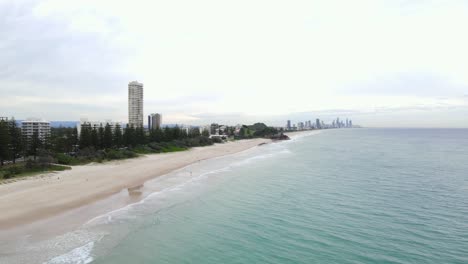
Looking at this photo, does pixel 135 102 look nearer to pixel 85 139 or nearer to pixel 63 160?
pixel 85 139

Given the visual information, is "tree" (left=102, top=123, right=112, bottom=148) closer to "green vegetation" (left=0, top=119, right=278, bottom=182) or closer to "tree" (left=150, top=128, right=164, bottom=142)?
"green vegetation" (left=0, top=119, right=278, bottom=182)

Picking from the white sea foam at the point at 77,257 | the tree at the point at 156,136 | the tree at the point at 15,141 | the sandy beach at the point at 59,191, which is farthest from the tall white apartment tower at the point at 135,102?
the white sea foam at the point at 77,257

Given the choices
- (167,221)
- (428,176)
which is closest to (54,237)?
(167,221)

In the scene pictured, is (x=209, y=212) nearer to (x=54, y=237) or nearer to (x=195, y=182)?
(x=54, y=237)

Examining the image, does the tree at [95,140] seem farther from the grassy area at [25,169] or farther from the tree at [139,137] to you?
the grassy area at [25,169]

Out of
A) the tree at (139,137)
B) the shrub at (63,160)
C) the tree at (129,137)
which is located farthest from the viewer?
the tree at (139,137)

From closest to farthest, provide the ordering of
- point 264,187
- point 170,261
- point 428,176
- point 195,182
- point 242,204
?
point 170,261, point 242,204, point 264,187, point 195,182, point 428,176
